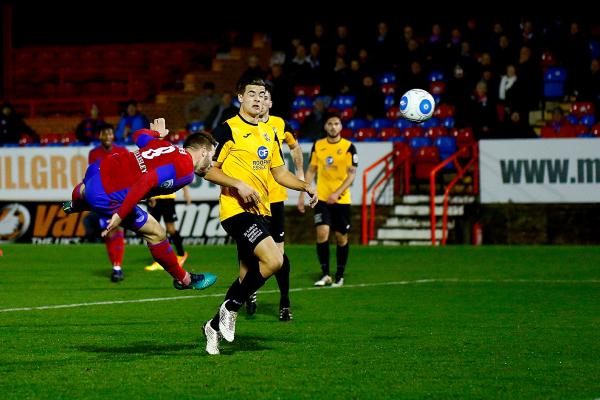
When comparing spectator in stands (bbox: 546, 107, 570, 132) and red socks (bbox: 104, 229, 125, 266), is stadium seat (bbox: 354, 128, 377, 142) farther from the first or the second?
red socks (bbox: 104, 229, 125, 266)

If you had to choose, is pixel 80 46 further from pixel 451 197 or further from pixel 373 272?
pixel 373 272

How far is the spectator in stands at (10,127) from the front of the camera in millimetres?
28188

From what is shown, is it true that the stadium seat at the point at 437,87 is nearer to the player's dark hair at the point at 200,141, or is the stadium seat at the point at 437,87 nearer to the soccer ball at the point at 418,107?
the soccer ball at the point at 418,107

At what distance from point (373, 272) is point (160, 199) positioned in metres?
3.72

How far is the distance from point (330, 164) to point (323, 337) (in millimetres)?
6133

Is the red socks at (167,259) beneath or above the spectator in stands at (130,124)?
beneath

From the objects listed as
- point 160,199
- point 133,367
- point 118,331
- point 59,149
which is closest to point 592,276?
point 160,199

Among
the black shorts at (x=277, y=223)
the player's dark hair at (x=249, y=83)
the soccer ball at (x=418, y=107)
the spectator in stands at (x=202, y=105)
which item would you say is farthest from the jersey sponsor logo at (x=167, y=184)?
the spectator in stands at (x=202, y=105)

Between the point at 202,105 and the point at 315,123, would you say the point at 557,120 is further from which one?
the point at 202,105

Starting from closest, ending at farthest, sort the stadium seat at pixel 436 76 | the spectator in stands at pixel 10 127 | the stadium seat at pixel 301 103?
the stadium seat at pixel 436 76 → the stadium seat at pixel 301 103 → the spectator in stands at pixel 10 127

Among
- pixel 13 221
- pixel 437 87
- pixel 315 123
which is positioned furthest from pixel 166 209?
pixel 437 87

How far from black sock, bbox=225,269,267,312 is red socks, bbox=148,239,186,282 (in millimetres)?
1022

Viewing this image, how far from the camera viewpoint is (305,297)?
1371 cm

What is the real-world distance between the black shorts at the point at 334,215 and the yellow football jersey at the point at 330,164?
7.7 inches
